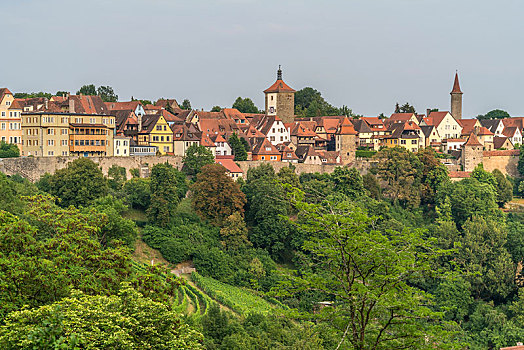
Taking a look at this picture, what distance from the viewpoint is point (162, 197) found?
162 ft

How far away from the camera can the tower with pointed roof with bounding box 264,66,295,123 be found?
79812mm

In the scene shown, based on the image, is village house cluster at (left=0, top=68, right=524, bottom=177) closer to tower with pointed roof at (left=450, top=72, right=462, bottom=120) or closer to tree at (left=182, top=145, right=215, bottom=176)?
tower with pointed roof at (left=450, top=72, right=462, bottom=120)

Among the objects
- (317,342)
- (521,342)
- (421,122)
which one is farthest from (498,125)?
(317,342)

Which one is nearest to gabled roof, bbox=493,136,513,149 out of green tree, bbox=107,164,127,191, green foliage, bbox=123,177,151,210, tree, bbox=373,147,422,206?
tree, bbox=373,147,422,206

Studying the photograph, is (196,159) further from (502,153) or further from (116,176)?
(502,153)

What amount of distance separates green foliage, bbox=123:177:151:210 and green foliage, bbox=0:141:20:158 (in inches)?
349

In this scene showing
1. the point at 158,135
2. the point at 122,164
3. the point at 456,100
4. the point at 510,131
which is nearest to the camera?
the point at 122,164

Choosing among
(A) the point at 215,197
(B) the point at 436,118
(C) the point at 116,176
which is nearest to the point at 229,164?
(A) the point at 215,197

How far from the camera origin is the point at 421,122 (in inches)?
3238

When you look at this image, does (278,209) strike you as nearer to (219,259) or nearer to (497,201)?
(219,259)

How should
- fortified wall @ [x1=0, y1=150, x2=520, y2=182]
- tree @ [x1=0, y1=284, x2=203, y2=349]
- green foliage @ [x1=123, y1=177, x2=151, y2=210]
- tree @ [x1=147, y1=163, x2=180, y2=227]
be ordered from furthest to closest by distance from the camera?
fortified wall @ [x1=0, y1=150, x2=520, y2=182] → green foliage @ [x1=123, y1=177, x2=151, y2=210] → tree @ [x1=147, y1=163, x2=180, y2=227] → tree @ [x1=0, y1=284, x2=203, y2=349]

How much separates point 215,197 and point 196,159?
7.21 metres

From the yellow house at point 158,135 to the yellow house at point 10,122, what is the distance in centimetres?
1044

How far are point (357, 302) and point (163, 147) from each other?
48641 mm
